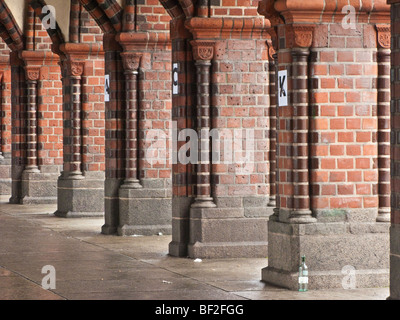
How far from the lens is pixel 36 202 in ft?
73.9

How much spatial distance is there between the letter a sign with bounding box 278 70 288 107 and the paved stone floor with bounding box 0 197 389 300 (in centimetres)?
179

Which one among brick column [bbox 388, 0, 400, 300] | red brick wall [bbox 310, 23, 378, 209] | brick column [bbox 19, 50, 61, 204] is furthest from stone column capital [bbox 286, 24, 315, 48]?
brick column [bbox 19, 50, 61, 204]

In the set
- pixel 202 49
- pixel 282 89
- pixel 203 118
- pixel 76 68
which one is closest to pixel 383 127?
Answer: pixel 282 89

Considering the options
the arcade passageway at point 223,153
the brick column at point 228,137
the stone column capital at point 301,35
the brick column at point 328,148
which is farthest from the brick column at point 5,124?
the stone column capital at point 301,35

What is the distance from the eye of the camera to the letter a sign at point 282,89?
10453 mm

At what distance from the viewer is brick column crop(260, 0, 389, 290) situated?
33.7ft

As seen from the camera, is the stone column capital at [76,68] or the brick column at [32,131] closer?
the stone column capital at [76,68]

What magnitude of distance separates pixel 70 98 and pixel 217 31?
6477 millimetres

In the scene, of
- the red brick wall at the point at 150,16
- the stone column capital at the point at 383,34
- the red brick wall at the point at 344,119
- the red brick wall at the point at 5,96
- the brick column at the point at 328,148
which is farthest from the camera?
the red brick wall at the point at 5,96

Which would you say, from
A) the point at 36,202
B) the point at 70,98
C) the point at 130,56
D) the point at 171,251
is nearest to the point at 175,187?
the point at 171,251

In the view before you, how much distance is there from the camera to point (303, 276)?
32.9ft

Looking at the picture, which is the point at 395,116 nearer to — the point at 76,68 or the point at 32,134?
the point at 76,68

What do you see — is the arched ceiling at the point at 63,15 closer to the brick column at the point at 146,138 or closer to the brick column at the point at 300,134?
the brick column at the point at 146,138

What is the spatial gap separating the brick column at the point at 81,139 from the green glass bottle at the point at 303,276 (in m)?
9.40
